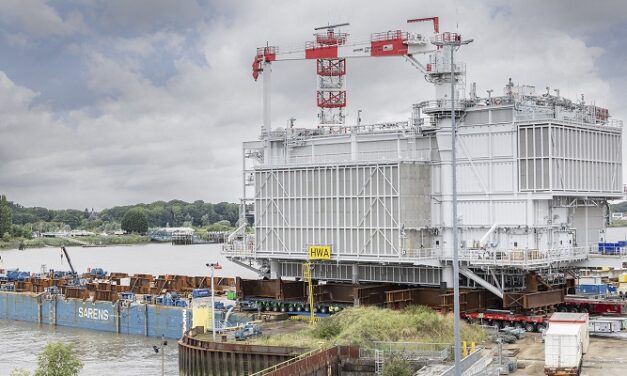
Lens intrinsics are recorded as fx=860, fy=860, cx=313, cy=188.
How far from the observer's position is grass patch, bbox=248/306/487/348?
49.5 metres

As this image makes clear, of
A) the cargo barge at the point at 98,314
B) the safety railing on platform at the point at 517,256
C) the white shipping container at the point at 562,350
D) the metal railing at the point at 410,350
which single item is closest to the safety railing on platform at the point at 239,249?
the cargo barge at the point at 98,314

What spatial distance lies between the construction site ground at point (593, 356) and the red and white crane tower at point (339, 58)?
2156 cm

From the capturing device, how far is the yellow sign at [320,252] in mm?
64812

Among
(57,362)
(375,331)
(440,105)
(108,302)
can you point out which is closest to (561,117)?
(440,105)

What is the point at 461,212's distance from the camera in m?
62.8

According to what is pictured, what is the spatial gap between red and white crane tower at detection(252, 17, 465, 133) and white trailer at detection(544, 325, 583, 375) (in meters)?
27.1

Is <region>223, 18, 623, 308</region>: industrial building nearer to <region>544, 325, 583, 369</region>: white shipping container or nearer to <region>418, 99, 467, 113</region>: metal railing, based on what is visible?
<region>418, 99, 467, 113</region>: metal railing

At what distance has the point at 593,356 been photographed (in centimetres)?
4638

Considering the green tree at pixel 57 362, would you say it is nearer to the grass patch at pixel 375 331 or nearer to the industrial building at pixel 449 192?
the grass patch at pixel 375 331

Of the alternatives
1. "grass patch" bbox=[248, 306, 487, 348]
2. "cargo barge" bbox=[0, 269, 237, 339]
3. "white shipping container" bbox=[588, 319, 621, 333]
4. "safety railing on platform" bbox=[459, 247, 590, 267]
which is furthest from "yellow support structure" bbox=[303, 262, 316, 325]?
"white shipping container" bbox=[588, 319, 621, 333]

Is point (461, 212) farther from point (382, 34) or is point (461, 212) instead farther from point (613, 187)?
point (382, 34)

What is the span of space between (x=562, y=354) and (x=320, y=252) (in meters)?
26.9

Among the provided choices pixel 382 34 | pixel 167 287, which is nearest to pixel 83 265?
pixel 167 287

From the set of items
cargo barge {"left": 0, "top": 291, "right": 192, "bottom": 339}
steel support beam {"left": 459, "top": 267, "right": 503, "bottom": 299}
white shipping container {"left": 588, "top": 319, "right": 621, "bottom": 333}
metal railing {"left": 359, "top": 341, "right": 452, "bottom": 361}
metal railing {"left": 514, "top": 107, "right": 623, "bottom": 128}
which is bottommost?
cargo barge {"left": 0, "top": 291, "right": 192, "bottom": 339}
